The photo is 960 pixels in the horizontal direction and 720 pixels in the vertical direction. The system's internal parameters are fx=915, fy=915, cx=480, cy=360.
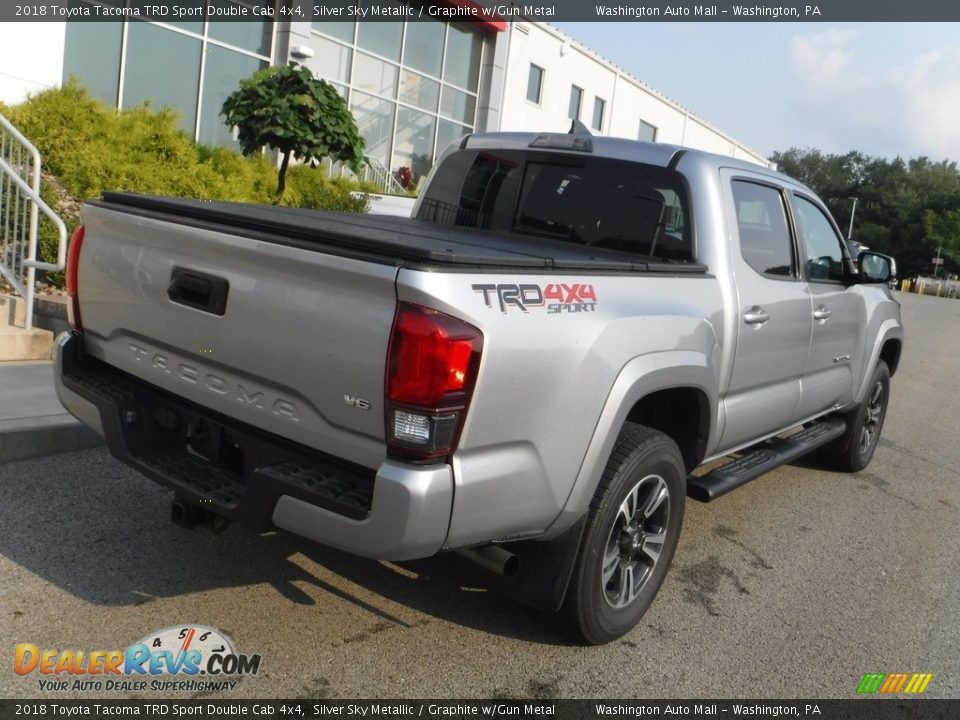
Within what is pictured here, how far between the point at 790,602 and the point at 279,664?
2.38m

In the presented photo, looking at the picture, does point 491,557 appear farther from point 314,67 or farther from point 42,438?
point 314,67

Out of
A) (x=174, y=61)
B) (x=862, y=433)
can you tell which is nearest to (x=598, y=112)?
(x=174, y=61)

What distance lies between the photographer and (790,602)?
4.24 m

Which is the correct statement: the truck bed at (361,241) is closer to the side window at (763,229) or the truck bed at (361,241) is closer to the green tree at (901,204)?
the side window at (763,229)

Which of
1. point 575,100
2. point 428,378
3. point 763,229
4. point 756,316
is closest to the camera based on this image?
point 428,378

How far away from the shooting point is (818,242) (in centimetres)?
543

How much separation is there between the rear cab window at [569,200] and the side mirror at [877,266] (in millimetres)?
2126

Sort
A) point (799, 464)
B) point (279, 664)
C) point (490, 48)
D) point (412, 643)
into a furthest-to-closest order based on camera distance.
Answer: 1. point (490, 48)
2. point (799, 464)
3. point (412, 643)
4. point (279, 664)

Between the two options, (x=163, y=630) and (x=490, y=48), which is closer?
(x=163, y=630)

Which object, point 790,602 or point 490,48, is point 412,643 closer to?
point 790,602

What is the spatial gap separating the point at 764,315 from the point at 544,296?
1.86 meters

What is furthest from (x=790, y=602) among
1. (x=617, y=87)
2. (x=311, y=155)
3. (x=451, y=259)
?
(x=617, y=87)

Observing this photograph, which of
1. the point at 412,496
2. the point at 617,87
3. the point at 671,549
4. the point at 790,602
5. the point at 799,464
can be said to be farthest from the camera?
the point at 617,87

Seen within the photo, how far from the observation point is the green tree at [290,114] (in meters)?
10.6
